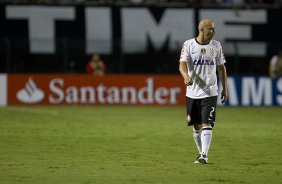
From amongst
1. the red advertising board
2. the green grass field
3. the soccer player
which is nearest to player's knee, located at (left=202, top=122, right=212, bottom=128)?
the soccer player

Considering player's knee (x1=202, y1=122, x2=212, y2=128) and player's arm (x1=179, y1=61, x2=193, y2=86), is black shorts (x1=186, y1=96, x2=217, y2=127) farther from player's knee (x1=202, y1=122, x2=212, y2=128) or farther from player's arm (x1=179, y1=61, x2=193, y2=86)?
player's arm (x1=179, y1=61, x2=193, y2=86)

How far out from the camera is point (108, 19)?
102ft

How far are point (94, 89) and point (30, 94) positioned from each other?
92.8 inches

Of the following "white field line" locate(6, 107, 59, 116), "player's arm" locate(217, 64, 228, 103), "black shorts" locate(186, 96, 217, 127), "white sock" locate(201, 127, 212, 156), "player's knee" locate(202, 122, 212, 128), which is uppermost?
"player's arm" locate(217, 64, 228, 103)

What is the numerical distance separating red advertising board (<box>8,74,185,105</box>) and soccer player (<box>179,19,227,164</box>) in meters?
16.0

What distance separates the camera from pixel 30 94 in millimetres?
27594

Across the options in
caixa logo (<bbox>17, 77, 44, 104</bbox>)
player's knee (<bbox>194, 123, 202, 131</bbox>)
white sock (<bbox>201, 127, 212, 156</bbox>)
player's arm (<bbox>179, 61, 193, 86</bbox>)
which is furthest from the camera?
caixa logo (<bbox>17, 77, 44, 104</bbox>)

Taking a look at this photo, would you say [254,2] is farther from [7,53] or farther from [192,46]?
[192,46]

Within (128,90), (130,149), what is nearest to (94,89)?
(128,90)

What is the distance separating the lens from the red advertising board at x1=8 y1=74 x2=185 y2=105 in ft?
90.2

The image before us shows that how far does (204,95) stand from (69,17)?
1955cm

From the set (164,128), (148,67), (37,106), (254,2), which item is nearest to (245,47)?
(254,2)

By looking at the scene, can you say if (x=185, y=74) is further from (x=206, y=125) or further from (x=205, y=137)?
(x=205, y=137)

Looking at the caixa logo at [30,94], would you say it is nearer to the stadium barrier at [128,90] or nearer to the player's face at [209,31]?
the stadium barrier at [128,90]
